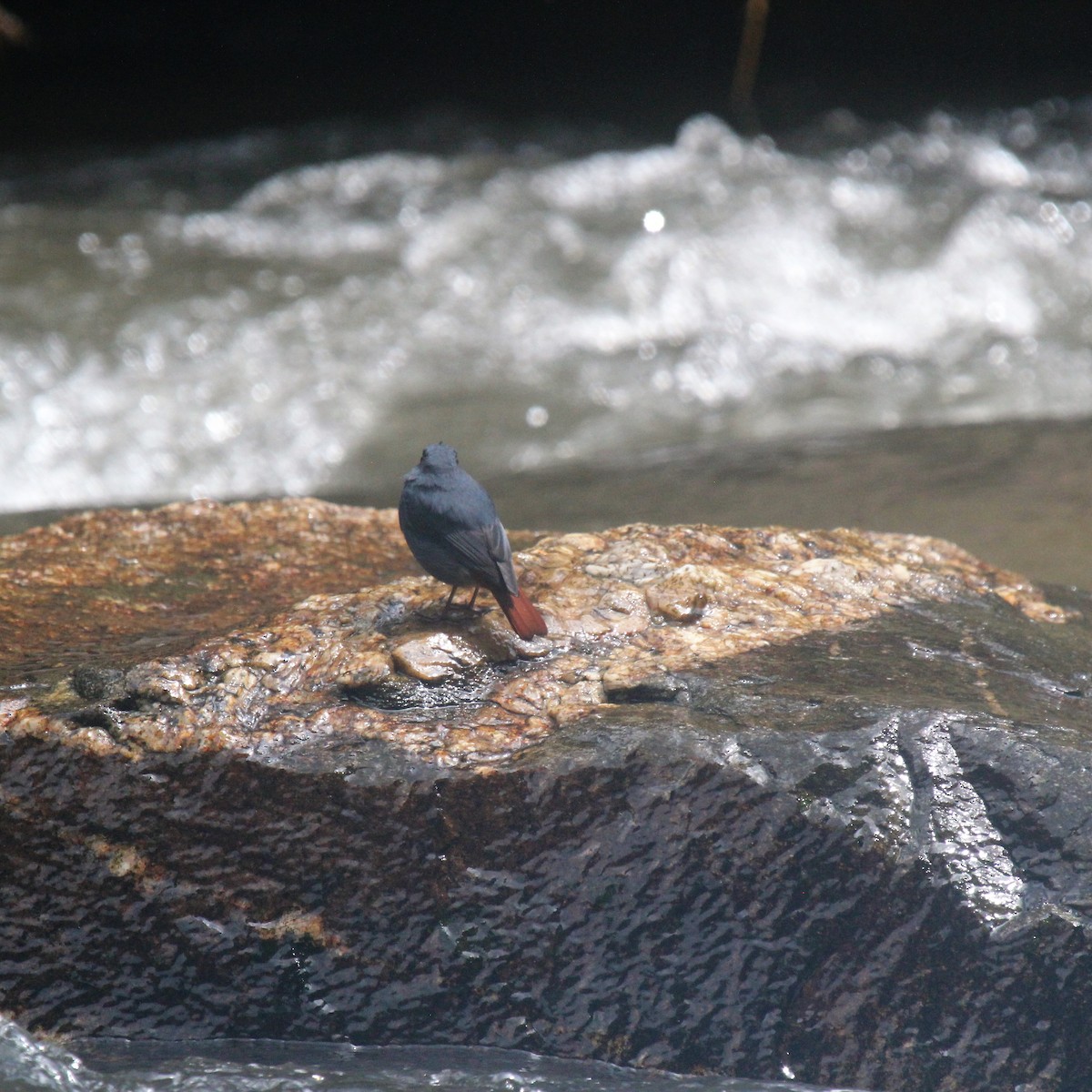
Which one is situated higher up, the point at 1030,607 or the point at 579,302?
the point at 579,302

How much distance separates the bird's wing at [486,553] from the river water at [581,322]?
8.21ft

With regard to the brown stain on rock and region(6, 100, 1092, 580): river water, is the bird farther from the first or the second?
region(6, 100, 1092, 580): river water

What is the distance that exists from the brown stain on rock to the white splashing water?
3016 millimetres

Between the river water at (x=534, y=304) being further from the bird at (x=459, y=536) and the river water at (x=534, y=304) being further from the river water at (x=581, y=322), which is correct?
the bird at (x=459, y=536)

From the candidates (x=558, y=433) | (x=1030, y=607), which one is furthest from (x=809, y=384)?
(x=1030, y=607)

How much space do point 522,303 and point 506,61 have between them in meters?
3.82

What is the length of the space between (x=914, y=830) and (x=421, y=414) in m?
5.25

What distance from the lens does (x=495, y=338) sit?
7.96 meters

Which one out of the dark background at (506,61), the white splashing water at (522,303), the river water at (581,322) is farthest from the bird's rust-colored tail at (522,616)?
the dark background at (506,61)

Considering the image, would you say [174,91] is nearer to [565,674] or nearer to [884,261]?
[884,261]

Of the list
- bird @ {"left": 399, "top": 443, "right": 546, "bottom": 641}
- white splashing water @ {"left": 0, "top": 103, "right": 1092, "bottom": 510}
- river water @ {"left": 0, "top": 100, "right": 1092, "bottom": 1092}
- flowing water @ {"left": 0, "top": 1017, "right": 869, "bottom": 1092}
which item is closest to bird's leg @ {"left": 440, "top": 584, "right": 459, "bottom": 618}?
bird @ {"left": 399, "top": 443, "right": 546, "bottom": 641}

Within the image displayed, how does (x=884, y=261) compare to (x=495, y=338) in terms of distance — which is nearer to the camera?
(x=495, y=338)

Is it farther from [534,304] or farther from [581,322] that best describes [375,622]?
[534,304]

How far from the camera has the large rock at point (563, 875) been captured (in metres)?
2.43
